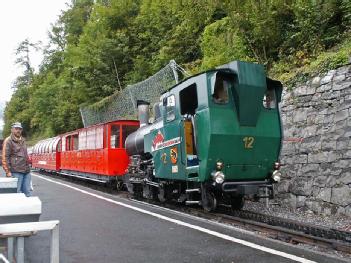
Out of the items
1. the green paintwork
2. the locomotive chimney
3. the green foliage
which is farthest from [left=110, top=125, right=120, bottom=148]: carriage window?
the green paintwork

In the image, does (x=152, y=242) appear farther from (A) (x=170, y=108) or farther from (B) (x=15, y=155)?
(A) (x=170, y=108)

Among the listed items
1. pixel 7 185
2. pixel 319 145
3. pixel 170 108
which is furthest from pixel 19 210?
pixel 319 145

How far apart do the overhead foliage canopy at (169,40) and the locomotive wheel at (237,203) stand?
395cm

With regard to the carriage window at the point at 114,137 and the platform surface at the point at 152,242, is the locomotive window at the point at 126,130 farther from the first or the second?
the platform surface at the point at 152,242

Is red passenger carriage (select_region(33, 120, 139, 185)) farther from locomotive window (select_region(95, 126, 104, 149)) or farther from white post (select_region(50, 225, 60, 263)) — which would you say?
white post (select_region(50, 225, 60, 263))

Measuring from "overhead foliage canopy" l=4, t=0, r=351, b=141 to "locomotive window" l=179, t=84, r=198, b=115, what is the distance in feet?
11.7

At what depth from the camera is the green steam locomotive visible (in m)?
9.31

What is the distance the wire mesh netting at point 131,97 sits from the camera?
21.0 metres

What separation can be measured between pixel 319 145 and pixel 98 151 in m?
9.28

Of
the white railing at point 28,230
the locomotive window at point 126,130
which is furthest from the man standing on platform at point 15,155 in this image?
the locomotive window at point 126,130

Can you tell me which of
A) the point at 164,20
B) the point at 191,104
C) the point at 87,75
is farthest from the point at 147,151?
the point at 87,75

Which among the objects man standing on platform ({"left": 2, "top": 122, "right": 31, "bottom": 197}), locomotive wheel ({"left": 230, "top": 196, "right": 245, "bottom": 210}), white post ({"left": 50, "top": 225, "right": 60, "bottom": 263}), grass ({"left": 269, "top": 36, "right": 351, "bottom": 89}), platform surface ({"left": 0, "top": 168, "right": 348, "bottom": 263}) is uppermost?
grass ({"left": 269, "top": 36, "right": 351, "bottom": 89})

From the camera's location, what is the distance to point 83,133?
20266 millimetres

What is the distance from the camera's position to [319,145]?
10648mm
